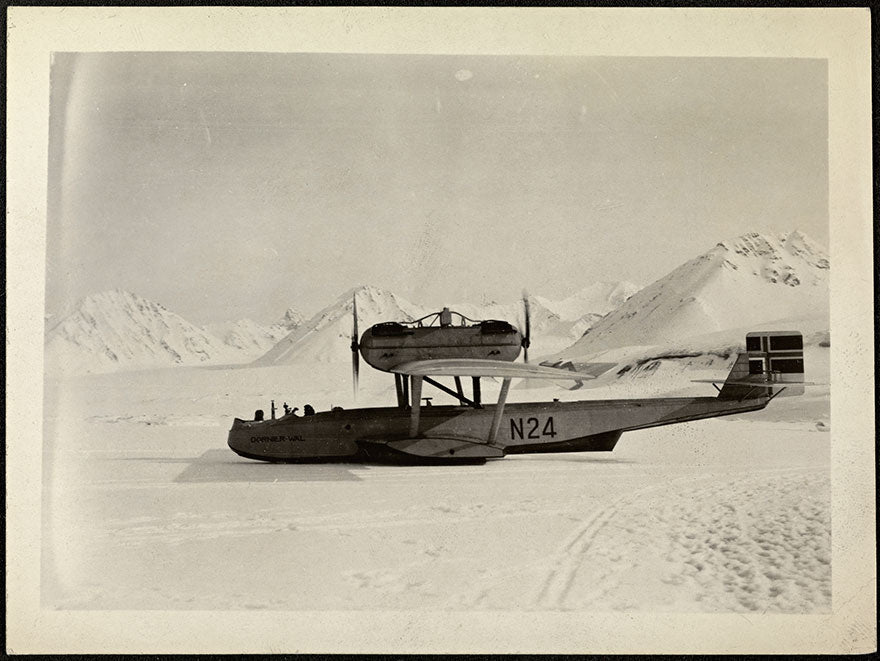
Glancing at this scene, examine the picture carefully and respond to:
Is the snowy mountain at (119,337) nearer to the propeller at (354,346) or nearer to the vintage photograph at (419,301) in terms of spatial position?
the vintage photograph at (419,301)

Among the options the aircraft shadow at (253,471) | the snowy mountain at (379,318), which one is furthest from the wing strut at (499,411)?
the aircraft shadow at (253,471)

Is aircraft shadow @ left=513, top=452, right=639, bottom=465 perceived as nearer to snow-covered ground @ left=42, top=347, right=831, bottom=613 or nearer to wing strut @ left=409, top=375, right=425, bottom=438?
snow-covered ground @ left=42, top=347, right=831, bottom=613

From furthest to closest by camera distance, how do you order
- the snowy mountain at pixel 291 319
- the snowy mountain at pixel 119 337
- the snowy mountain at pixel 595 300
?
the snowy mountain at pixel 595 300 → the snowy mountain at pixel 291 319 → the snowy mountain at pixel 119 337

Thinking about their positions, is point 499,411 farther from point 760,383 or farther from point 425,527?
point 760,383

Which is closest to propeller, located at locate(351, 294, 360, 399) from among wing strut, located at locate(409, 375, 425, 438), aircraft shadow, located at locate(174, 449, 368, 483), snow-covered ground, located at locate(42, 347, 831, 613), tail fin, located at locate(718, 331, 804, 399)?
wing strut, located at locate(409, 375, 425, 438)

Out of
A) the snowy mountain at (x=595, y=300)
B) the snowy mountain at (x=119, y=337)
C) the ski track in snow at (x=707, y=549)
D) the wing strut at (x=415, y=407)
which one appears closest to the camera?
the ski track in snow at (x=707, y=549)

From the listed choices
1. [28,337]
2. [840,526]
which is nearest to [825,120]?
[840,526]
